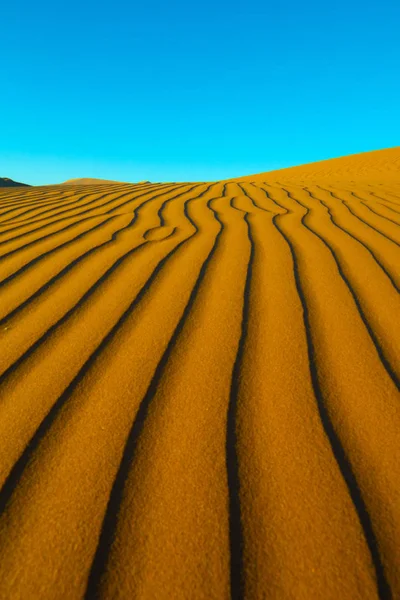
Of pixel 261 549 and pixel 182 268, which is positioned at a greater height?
pixel 182 268

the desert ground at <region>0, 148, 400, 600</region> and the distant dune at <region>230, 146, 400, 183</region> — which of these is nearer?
the desert ground at <region>0, 148, 400, 600</region>

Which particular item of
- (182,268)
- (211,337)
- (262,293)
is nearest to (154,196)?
(182,268)

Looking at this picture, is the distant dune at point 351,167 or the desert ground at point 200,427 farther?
the distant dune at point 351,167

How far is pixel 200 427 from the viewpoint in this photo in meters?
1.09

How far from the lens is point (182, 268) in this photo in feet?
7.18

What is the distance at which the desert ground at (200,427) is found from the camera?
77cm

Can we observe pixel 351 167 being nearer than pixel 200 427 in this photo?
No

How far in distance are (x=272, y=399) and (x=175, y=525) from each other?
465 mm

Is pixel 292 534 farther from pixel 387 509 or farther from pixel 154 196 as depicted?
pixel 154 196

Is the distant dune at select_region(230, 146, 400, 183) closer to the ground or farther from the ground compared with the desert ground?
farther from the ground

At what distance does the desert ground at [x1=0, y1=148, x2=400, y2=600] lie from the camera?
77 centimetres

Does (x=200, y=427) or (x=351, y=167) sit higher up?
(x=351, y=167)

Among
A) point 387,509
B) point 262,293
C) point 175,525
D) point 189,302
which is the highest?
point 262,293

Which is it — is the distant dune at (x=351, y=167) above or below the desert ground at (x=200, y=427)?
above
